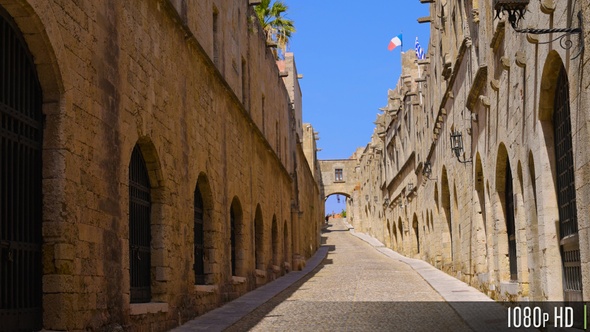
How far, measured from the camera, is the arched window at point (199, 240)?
49.2ft

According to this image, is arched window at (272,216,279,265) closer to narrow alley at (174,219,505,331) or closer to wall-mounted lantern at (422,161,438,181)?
narrow alley at (174,219,505,331)

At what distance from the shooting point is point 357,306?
15.5 m

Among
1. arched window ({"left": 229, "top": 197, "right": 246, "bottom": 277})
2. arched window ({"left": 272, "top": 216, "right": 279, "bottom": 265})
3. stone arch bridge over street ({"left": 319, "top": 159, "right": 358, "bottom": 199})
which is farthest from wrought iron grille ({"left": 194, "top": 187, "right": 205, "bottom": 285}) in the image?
stone arch bridge over street ({"left": 319, "top": 159, "right": 358, "bottom": 199})

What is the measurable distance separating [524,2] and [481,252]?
947cm

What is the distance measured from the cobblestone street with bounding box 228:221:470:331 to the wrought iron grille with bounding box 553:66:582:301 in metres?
2.03

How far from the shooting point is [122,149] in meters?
10.1

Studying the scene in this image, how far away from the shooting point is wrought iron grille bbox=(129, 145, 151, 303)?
1120 centimetres

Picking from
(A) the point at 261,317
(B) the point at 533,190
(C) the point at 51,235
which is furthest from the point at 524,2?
(A) the point at 261,317

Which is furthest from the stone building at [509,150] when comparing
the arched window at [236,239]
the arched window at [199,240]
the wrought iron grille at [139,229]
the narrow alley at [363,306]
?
the arched window at [199,240]

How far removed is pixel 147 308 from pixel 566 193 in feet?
18.7

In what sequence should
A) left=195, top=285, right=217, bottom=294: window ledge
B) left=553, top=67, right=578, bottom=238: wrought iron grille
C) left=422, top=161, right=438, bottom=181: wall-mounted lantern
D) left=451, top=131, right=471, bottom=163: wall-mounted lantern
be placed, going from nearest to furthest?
left=553, top=67, right=578, bottom=238: wrought iron grille
left=195, top=285, right=217, bottom=294: window ledge
left=451, top=131, right=471, bottom=163: wall-mounted lantern
left=422, top=161, right=438, bottom=181: wall-mounted lantern

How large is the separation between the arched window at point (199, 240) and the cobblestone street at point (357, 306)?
1.27 metres

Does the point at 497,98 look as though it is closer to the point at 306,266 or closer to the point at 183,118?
the point at 183,118

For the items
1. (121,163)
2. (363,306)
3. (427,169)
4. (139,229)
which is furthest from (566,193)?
(427,169)
